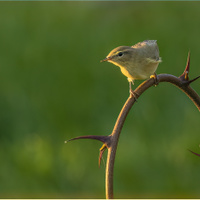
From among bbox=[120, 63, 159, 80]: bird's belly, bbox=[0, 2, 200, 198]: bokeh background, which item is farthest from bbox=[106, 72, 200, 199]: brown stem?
bbox=[0, 2, 200, 198]: bokeh background

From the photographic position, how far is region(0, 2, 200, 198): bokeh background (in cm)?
556

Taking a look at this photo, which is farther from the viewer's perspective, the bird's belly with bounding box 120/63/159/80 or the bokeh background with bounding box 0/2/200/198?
the bokeh background with bounding box 0/2/200/198

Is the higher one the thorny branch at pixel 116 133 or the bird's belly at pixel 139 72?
the bird's belly at pixel 139 72

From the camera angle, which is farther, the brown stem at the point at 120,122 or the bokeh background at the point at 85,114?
the bokeh background at the point at 85,114

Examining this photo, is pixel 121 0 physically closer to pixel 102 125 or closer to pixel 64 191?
pixel 102 125

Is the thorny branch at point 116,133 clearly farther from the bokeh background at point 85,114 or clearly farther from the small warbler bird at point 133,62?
the bokeh background at point 85,114

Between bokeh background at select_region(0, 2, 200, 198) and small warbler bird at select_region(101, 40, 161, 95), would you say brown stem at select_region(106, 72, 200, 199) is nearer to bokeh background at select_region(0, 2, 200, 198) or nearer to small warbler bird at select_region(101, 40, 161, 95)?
small warbler bird at select_region(101, 40, 161, 95)

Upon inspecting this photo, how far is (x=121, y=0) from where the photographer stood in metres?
14.0

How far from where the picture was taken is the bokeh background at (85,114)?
556 cm

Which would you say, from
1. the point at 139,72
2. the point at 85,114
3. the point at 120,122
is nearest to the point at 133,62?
the point at 139,72

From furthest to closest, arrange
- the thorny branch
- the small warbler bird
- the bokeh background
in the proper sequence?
the bokeh background → the small warbler bird → the thorny branch

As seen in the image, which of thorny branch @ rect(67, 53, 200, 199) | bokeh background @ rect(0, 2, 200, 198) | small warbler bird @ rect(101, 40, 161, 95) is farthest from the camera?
bokeh background @ rect(0, 2, 200, 198)

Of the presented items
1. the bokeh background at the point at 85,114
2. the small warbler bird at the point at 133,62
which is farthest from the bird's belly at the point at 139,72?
the bokeh background at the point at 85,114

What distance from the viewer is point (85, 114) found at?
659cm
